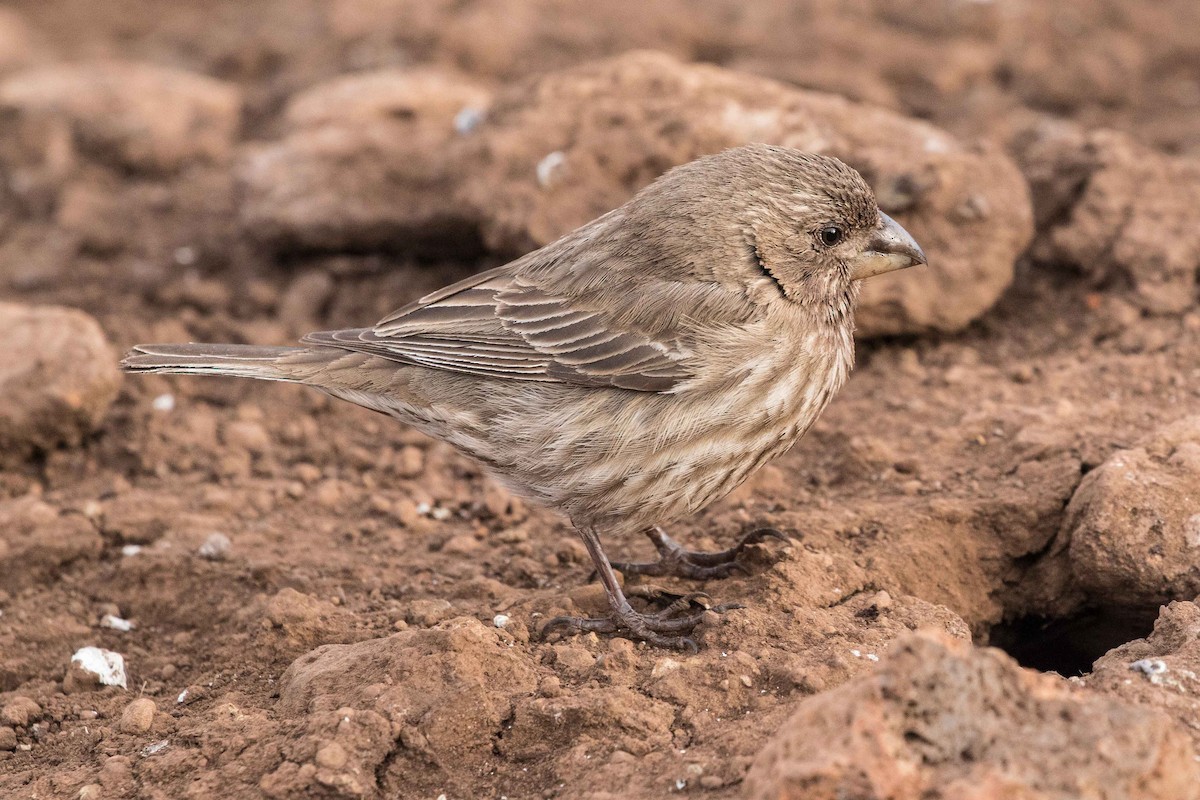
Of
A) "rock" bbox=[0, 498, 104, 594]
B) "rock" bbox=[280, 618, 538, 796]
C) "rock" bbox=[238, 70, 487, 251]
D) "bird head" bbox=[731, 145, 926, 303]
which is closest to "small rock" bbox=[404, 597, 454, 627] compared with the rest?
"rock" bbox=[280, 618, 538, 796]

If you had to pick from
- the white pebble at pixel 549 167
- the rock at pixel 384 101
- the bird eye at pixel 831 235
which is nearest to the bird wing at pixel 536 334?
the bird eye at pixel 831 235

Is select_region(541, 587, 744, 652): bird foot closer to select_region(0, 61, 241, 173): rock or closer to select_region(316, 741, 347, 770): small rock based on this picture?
select_region(316, 741, 347, 770): small rock

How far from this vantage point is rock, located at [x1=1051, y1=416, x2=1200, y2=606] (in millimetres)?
4156

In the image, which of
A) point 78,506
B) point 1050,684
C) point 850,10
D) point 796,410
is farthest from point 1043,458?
point 850,10

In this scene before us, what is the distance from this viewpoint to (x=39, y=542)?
5.00 metres

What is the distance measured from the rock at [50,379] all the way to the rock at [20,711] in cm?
181

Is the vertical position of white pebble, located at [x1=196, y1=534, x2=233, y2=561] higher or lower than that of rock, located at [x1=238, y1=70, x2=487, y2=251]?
lower

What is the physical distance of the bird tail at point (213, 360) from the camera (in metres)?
4.75

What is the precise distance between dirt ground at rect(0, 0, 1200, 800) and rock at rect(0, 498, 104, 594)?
0.02 metres

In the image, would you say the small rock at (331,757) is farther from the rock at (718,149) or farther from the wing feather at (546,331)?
the rock at (718,149)

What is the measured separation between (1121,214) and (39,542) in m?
5.00

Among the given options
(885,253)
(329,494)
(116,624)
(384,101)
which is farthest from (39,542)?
(384,101)

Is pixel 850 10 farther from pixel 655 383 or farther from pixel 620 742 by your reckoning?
pixel 620 742

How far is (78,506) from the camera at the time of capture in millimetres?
5359
